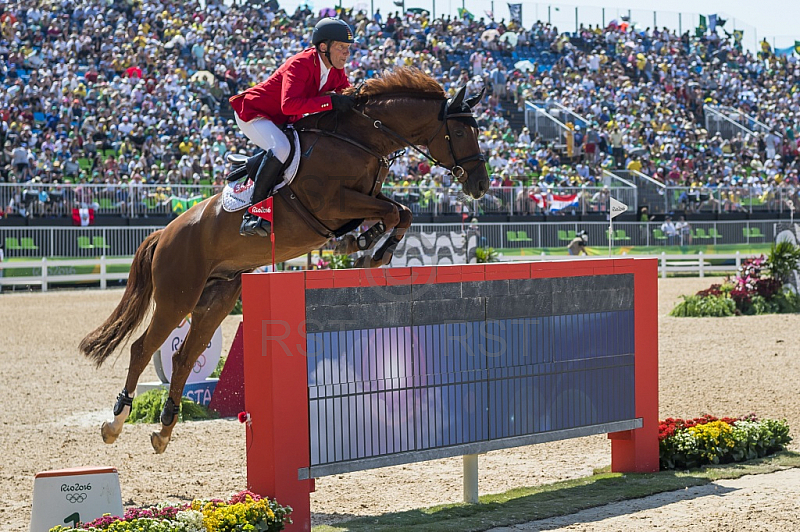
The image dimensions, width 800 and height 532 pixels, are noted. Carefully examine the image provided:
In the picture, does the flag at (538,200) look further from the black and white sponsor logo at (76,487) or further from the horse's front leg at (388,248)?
the black and white sponsor logo at (76,487)

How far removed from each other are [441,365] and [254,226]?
1.52 meters

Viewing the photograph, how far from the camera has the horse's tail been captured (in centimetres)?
675

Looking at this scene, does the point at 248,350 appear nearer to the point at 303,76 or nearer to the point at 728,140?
the point at 303,76

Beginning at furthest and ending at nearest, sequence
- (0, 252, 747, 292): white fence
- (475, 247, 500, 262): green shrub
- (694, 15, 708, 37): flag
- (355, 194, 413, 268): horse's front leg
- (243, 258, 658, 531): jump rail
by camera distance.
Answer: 1. (694, 15, 708, 37): flag
2. (0, 252, 747, 292): white fence
3. (475, 247, 500, 262): green shrub
4. (355, 194, 413, 268): horse's front leg
5. (243, 258, 658, 531): jump rail

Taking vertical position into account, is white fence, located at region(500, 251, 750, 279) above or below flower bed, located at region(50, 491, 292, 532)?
above

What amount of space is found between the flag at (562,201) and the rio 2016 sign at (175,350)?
16.0 meters

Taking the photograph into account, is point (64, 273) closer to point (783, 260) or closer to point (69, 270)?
point (69, 270)

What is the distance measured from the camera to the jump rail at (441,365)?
459 centimetres

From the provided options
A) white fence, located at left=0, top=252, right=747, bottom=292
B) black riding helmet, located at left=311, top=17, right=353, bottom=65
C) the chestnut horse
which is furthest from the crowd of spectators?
black riding helmet, located at left=311, top=17, right=353, bottom=65

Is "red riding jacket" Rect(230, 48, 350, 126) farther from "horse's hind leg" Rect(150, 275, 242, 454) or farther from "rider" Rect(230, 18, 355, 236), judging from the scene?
"horse's hind leg" Rect(150, 275, 242, 454)

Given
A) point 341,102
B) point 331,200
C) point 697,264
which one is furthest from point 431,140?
point 697,264

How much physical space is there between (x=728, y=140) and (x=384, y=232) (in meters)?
28.4

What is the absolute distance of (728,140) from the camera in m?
31.5

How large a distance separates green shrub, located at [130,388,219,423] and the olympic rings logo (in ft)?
13.6
